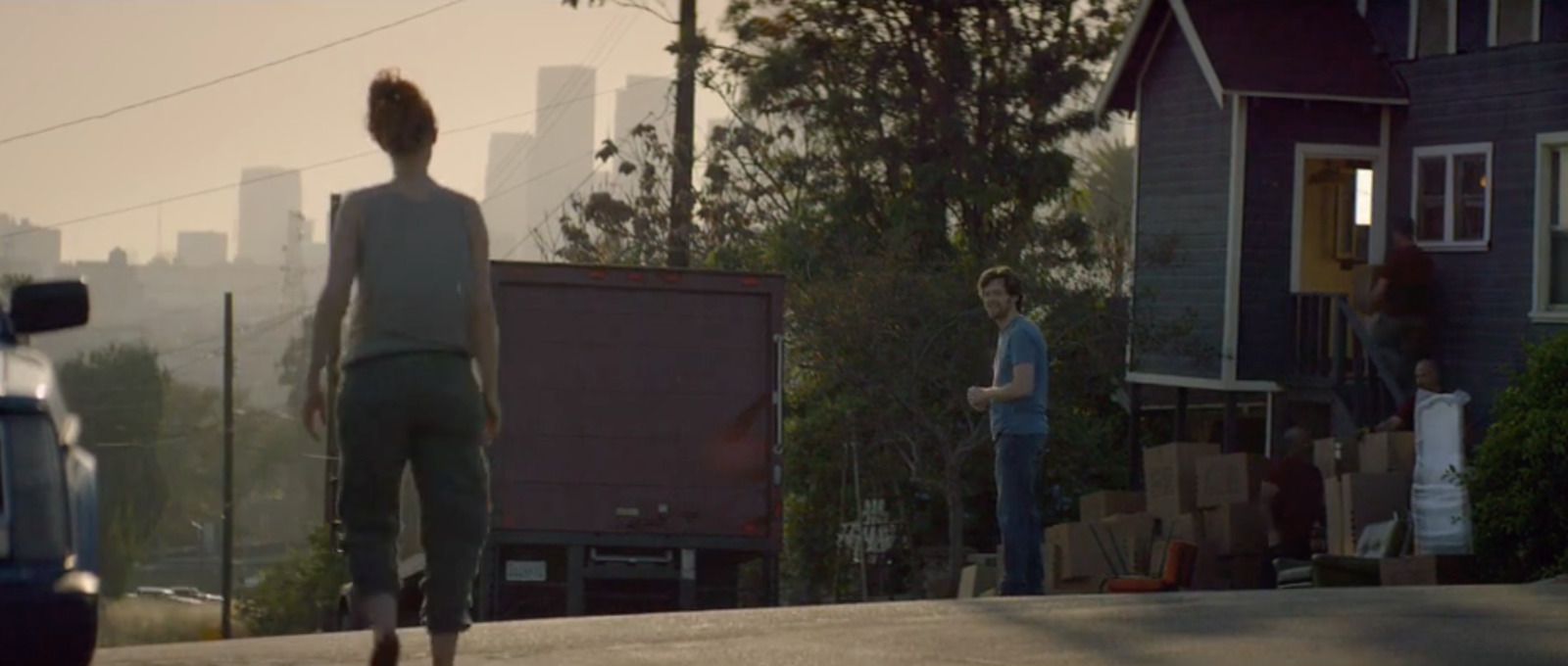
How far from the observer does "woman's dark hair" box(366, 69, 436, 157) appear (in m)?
7.68

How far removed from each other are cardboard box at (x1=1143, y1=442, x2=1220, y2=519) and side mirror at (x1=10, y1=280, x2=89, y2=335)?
15.8 m

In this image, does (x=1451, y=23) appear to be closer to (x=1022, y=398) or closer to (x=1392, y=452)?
(x=1392, y=452)

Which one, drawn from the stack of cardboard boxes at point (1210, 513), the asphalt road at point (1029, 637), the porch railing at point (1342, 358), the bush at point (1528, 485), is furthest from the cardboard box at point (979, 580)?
the porch railing at point (1342, 358)

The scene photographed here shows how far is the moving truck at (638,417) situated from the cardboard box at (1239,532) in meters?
3.91

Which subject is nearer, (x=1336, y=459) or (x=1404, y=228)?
(x=1336, y=459)

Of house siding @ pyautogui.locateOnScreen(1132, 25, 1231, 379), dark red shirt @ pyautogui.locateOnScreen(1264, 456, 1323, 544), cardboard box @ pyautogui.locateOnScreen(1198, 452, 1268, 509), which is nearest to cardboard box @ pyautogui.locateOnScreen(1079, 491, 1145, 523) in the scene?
cardboard box @ pyautogui.locateOnScreen(1198, 452, 1268, 509)

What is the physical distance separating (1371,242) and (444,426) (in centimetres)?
2270

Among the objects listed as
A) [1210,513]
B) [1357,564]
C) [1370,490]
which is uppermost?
[1370,490]

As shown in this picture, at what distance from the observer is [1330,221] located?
99.7 feet

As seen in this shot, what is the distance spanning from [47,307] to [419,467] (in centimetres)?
135

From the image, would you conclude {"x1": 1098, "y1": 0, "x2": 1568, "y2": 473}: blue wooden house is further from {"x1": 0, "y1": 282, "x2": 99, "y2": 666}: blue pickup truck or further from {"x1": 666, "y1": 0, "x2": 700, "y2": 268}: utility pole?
{"x1": 0, "y1": 282, "x2": 99, "y2": 666}: blue pickup truck

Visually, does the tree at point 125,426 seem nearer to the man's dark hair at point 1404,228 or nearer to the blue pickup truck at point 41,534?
the man's dark hair at point 1404,228

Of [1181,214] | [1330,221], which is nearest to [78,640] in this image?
[1330,221]

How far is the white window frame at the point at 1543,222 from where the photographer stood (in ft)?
86.4
